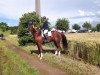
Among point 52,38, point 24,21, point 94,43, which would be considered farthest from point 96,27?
point 94,43

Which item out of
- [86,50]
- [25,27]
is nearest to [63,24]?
[25,27]

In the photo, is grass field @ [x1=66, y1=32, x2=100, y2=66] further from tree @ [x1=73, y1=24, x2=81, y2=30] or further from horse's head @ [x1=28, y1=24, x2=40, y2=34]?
tree @ [x1=73, y1=24, x2=81, y2=30]

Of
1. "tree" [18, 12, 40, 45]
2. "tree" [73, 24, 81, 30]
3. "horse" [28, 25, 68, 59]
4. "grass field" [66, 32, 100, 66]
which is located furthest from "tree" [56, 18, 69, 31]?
"grass field" [66, 32, 100, 66]

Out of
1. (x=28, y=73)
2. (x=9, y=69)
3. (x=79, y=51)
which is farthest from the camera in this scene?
(x=79, y=51)

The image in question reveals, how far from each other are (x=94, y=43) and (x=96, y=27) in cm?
9851

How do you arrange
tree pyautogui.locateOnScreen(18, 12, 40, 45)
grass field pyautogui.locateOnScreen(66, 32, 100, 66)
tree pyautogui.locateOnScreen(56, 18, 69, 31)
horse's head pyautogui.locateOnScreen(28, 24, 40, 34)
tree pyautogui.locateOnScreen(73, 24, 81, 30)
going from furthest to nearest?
1. tree pyautogui.locateOnScreen(73, 24, 81, 30)
2. tree pyautogui.locateOnScreen(56, 18, 69, 31)
3. tree pyautogui.locateOnScreen(18, 12, 40, 45)
4. horse's head pyautogui.locateOnScreen(28, 24, 40, 34)
5. grass field pyautogui.locateOnScreen(66, 32, 100, 66)

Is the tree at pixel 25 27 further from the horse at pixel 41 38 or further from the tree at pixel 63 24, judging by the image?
the tree at pixel 63 24

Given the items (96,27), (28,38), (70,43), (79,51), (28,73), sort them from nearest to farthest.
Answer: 1. (28,73)
2. (79,51)
3. (70,43)
4. (28,38)
5. (96,27)

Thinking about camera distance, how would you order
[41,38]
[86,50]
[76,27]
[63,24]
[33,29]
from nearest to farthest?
[86,50], [33,29], [41,38], [63,24], [76,27]

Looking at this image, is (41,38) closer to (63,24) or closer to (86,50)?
(86,50)

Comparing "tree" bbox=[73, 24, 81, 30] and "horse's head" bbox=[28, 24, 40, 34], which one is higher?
"horse's head" bbox=[28, 24, 40, 34]

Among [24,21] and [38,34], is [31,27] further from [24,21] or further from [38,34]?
[24,21]

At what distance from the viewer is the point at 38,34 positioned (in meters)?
26.0

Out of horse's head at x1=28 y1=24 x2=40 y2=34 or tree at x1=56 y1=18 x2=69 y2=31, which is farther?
tree at x1=56 y1=18 x2=69 y2=31
